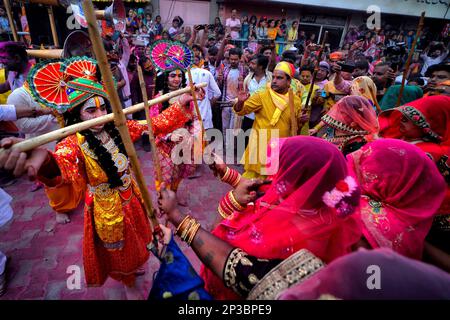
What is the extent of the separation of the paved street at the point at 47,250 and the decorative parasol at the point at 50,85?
2059 millimetres

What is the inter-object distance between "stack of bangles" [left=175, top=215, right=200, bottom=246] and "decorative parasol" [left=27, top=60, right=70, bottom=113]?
1265mm

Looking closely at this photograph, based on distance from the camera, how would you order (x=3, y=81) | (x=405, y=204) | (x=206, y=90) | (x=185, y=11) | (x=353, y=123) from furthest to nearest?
(x=185, y=11) → (x=206, y=90) → (x=3, y=81) → (x=353, y=123) → (x=405, y=204)

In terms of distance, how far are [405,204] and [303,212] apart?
33.6 inches

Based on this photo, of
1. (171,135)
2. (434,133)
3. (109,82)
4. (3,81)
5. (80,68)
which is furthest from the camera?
(3,81)

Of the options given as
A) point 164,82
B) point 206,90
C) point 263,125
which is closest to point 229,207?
point 263,125

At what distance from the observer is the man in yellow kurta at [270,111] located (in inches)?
139

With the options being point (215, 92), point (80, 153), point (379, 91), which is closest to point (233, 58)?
point (215, 92)

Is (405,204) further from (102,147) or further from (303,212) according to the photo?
(102,147)

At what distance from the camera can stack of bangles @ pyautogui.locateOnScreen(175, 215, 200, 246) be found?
1445mm

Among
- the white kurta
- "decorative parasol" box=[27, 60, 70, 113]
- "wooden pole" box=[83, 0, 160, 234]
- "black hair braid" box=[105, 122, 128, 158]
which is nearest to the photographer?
"wooden pole" box=[83, 0, 160, 234]

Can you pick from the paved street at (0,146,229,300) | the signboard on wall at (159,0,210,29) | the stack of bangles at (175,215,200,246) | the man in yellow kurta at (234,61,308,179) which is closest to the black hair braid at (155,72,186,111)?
the man in yellow kurta at (234,61,308,179)

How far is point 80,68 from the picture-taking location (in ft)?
6.21

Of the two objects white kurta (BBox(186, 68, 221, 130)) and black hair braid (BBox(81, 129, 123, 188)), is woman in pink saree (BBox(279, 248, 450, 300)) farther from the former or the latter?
white kurta (BBox(186, 68, 221, 130))
